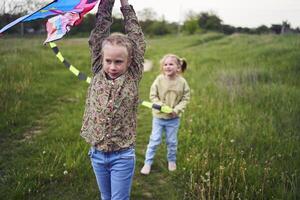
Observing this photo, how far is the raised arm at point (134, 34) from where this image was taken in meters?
2.67

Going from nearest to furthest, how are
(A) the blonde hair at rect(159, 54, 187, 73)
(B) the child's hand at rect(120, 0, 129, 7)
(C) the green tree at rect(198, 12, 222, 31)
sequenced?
(B) the child's hand at rect(120, 0, 129, 7), (A) the blonde hair at rect(159, 54, 187, 73), (C) the green tree at rect(198, 12, 222, 31)

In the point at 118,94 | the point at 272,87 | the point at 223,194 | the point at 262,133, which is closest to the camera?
the point at 118,94

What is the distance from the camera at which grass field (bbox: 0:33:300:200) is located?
363 centimetres

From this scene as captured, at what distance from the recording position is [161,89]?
4.41 metres

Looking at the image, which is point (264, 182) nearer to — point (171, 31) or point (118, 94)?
point (118, 94)

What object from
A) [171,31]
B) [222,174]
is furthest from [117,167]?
[171,31]

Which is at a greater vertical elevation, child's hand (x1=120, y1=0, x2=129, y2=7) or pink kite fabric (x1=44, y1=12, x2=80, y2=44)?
child's hand (x1=120, y1=0, x2=129, y2=7)

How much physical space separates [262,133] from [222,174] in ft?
5.78

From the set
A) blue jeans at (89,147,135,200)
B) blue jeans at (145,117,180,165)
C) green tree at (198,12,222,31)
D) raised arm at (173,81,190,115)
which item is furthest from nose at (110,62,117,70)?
green tree at (198,12,222,31)

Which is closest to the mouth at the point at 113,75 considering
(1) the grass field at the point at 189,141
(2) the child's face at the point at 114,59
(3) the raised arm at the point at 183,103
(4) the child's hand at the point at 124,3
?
(2) the child's face at the point at 114,59

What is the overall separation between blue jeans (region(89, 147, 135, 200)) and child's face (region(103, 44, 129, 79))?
2.01ft

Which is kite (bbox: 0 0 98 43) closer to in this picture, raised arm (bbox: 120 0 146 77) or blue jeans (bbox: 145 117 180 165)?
raised arm (bbox: 120 0 146 77)

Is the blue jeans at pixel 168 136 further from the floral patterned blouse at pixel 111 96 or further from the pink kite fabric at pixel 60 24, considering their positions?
the pink kite fabric at pixel 60 24

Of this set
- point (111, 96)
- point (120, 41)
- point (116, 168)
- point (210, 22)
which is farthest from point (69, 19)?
point (210, 22)
